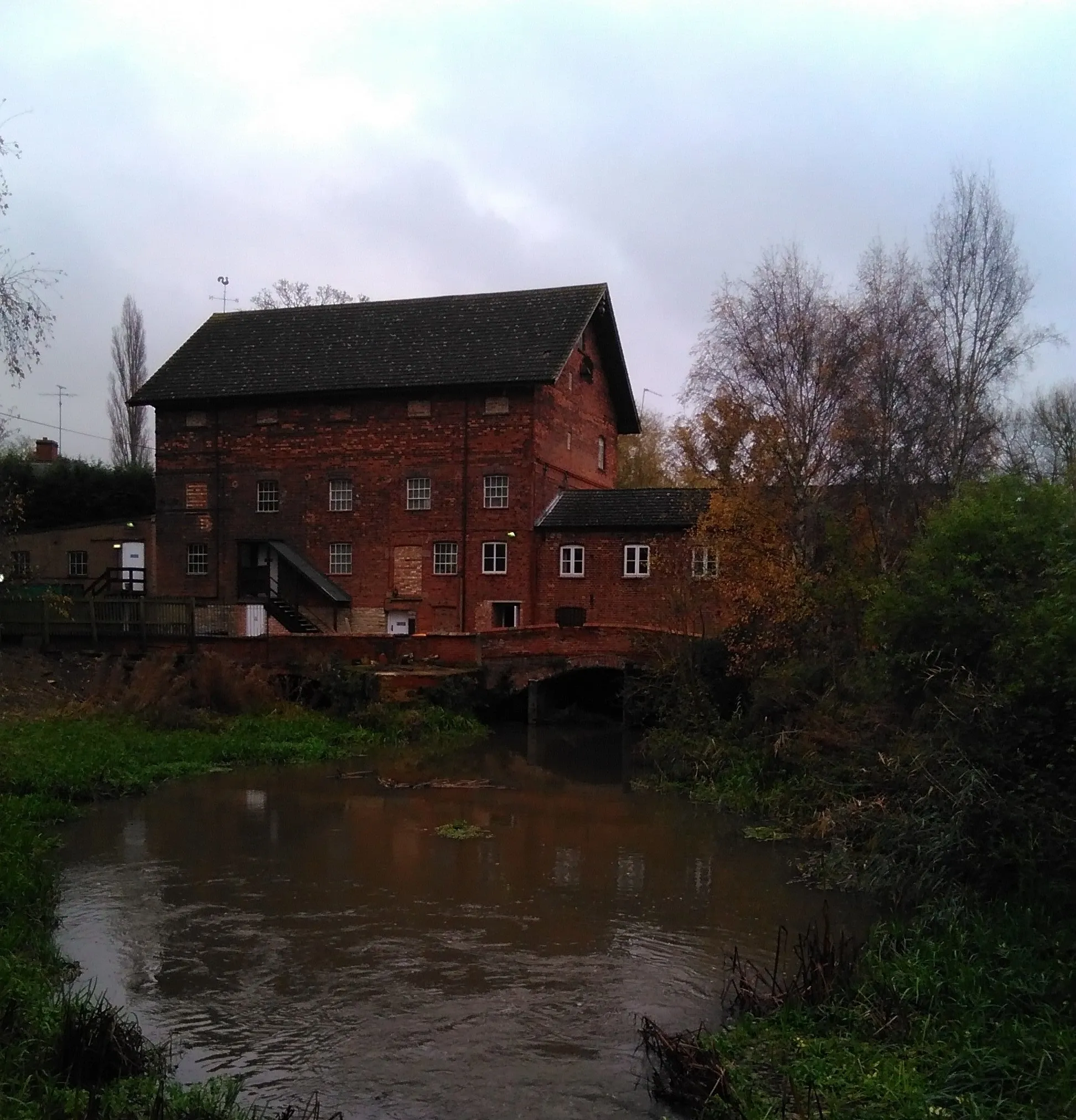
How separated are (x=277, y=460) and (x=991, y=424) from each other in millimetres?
21711

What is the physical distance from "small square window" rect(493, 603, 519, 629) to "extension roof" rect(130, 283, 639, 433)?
21.1ft

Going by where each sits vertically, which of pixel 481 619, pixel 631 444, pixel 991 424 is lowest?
pixel 481 619

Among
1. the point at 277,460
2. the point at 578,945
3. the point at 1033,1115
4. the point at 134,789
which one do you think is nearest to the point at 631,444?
the point at 277,460

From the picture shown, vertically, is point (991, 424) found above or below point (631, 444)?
below

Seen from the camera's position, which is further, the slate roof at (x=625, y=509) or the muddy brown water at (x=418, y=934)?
the slate roof at (x=625, y=509)

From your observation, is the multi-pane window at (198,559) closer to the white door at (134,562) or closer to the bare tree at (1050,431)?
the white door at (134,562)

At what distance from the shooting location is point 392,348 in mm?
34969

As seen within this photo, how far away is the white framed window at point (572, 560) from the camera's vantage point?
1261 inches

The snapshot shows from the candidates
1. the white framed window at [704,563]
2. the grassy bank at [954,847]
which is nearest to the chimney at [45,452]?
the white framed window at [704,563]

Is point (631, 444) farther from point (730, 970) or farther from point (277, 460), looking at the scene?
point (730, 970)

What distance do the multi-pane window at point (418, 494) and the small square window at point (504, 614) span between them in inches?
148

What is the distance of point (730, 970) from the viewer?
9625 millimetres

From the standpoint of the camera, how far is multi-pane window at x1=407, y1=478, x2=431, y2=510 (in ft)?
111

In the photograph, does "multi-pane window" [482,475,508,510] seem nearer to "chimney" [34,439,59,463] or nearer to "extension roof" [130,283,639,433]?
"extension roof" [130,283,639,433]
